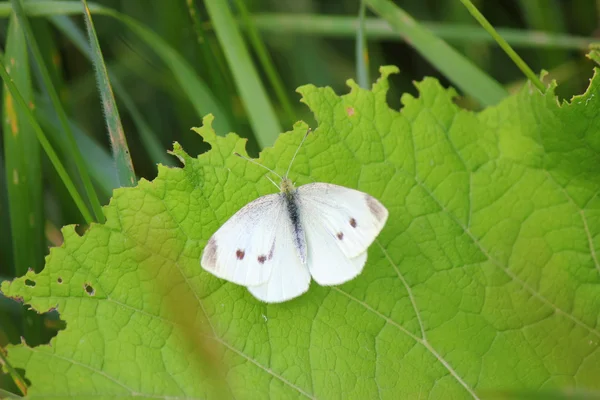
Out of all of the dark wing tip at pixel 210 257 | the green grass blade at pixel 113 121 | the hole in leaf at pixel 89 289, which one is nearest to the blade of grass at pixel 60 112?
the green grass blade at pixel 113 121

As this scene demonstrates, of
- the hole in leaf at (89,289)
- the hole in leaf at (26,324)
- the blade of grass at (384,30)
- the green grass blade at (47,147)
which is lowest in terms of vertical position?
the hole in leaf at (89,289)

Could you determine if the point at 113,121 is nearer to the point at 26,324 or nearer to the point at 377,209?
the point at 26,324

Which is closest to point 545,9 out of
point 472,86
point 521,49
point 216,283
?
point 521,49

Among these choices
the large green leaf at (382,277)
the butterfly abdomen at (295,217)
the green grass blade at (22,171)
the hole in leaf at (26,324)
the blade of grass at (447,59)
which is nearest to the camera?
the large green leaf at (382,277)

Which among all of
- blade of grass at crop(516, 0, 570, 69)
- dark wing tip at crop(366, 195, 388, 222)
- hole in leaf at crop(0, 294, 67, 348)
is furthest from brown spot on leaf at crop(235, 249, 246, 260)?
blade of grass at crop(516, 0, 570, 69)

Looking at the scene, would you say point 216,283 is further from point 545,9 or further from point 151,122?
point 545,9

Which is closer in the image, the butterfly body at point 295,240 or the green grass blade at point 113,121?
the butterfly body at point 295,240

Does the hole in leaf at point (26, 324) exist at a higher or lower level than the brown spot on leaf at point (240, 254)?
higher

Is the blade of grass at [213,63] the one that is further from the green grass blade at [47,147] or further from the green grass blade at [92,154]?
the green grass blade at [47,147]

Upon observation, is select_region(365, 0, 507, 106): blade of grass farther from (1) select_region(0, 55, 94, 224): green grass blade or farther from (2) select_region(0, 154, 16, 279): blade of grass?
(2) select_region(0, 154, 16, 279): blade of grass
